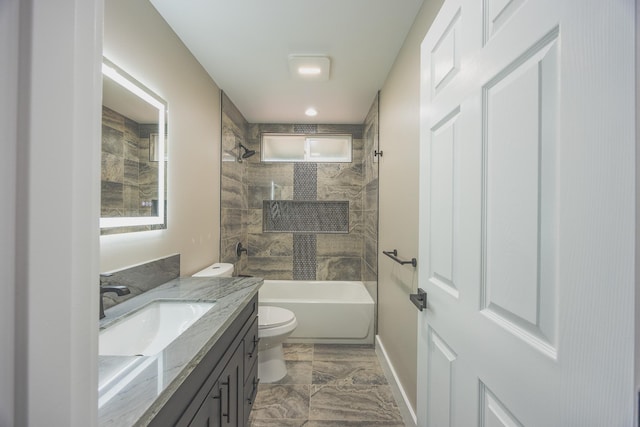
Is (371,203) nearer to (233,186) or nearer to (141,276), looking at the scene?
(233,186)

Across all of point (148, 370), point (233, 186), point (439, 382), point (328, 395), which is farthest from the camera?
point (233, 186)

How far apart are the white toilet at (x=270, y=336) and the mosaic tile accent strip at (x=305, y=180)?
5.37ft

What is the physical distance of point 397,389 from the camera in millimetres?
1987

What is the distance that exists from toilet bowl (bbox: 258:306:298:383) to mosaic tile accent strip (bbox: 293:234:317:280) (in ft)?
4.31

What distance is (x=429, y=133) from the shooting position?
1.10 m

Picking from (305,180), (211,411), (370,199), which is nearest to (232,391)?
(211,411)

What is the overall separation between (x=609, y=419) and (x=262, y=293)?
3.35 metres

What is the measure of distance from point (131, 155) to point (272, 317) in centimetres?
155

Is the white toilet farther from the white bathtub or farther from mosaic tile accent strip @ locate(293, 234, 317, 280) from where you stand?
mosaic tile accent strip @ locate(293, 234, 317, 280)

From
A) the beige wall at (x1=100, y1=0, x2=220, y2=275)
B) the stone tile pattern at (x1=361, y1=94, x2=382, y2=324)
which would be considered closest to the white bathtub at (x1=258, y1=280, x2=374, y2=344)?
the stone tile pattern at (x1=361, y1=94, x2=382, y2=324)

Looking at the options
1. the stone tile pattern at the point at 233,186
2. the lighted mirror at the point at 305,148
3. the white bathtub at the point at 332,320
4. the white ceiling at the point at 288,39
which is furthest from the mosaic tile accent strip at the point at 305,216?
the white ceiling at the point at 288,39

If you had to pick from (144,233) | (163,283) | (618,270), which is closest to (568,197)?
(618,270)

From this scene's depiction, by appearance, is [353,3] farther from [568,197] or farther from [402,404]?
[402,404]

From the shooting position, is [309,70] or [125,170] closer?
[125,170]
